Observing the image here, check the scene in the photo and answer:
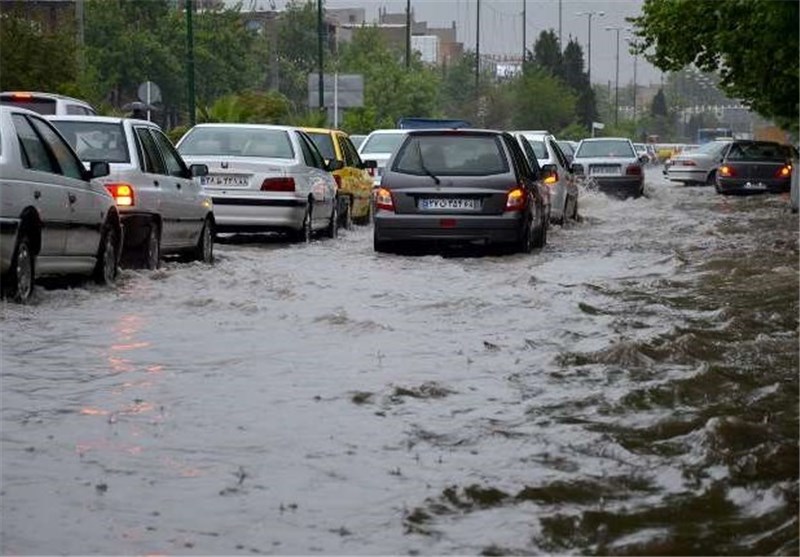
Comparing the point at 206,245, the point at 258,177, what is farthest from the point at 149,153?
the point at 258,177

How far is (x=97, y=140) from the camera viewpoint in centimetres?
1728

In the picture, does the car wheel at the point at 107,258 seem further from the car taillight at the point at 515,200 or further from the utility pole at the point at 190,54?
the utility pole at the point at 190,54

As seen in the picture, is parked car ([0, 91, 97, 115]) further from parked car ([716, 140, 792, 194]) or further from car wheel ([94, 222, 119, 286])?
parked car ([716, 140, 792, 194])

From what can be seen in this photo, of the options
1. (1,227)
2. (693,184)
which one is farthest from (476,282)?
(693,184)

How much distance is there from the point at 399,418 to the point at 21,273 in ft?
17.1

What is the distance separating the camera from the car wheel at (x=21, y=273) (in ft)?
42.3

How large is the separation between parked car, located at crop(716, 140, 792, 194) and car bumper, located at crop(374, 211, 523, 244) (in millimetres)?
24288

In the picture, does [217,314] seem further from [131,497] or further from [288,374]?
[131,497]

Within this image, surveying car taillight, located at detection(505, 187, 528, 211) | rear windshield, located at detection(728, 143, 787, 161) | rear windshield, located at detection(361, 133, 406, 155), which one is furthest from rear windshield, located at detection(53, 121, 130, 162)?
rear windshield, located at detection(728, 143, 787, 161)

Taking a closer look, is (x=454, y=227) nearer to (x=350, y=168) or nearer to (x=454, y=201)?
(x=454, y=201)

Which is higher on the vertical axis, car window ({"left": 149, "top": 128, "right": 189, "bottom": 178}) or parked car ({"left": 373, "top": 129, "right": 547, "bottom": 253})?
car window ({"left": 149, "top": 128, "right": 189, "bottom": 178})

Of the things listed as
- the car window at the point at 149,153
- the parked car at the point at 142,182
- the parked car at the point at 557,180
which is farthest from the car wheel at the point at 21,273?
the parked car at the point at 557,180

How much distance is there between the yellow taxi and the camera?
1084 inches

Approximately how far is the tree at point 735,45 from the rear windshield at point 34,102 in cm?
880
